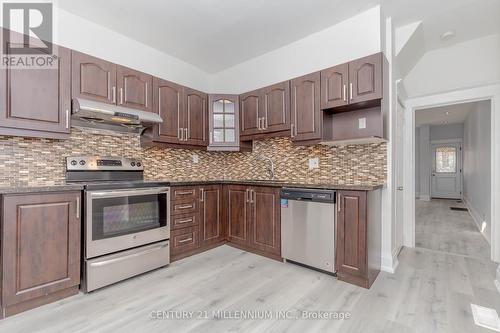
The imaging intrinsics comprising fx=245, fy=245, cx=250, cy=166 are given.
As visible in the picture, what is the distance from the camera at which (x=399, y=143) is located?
124 inches

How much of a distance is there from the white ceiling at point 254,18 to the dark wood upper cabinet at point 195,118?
665mm

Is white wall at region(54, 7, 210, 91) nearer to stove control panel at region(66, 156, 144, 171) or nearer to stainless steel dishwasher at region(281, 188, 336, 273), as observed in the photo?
stove control panel at region(66, 156, 144, 171)

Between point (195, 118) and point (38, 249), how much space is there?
222cm

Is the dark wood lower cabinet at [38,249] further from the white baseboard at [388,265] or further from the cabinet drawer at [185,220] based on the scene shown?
the white baseboard at [388,265]

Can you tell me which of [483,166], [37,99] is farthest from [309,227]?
[483,166]

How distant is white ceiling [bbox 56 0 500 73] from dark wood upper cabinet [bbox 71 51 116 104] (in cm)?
56

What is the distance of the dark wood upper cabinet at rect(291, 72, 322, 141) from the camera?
2.80 metres

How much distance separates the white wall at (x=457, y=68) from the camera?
2967 mm

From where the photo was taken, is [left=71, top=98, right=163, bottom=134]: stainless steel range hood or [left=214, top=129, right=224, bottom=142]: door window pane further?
[left=214, top=129, right=224, bottom=142]: door window pane

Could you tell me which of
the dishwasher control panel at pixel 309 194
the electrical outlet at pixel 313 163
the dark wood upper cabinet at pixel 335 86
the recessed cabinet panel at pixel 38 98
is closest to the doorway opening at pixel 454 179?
the electrical outlet at pixel 313 163

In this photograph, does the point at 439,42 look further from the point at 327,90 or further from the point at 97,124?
the point at 97,124

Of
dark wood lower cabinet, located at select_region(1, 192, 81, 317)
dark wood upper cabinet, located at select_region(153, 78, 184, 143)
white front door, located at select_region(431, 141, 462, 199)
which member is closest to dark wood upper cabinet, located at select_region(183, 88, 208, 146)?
dark wood upper cabinet, located at select_region(153, 78, 184, 143)

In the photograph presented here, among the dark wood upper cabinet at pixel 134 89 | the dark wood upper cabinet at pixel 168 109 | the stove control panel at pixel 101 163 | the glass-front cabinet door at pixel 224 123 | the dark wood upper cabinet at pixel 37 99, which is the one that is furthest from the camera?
the glass-front cabinet door at pixel 224 123

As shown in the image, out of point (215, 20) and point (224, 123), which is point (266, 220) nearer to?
point (224, 123)
